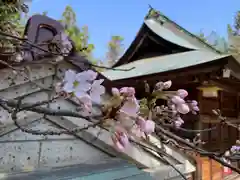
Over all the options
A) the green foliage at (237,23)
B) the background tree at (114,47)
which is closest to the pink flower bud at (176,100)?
the background tree at (114,47)

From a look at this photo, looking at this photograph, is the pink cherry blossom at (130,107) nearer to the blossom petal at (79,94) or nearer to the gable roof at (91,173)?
the blossom petal at (79,94)

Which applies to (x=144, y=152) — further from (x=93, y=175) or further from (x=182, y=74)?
(x=182, y=74)

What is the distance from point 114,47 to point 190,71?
38.8ft

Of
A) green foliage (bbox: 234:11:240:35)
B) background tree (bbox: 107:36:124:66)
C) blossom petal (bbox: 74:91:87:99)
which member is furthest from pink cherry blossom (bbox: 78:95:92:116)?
green foliage (bbox: 234:11:240:35)

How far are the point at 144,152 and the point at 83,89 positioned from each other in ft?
3.03

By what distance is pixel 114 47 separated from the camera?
15094 mm

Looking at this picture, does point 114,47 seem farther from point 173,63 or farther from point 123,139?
point 123,139

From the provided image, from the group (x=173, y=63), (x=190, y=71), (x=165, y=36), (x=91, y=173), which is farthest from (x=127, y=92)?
(x=165, y=36)

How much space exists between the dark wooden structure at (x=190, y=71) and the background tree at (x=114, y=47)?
341 inches

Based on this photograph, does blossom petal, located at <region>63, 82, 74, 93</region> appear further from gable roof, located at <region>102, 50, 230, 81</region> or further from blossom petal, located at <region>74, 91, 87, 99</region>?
gable roof, located at <region>102, 50, 230, 81</region>

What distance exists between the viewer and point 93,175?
1.04m

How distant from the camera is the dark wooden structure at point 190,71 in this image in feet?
11.4

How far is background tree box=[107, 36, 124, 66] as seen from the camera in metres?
14.7

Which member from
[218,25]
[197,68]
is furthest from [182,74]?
[218,25]
